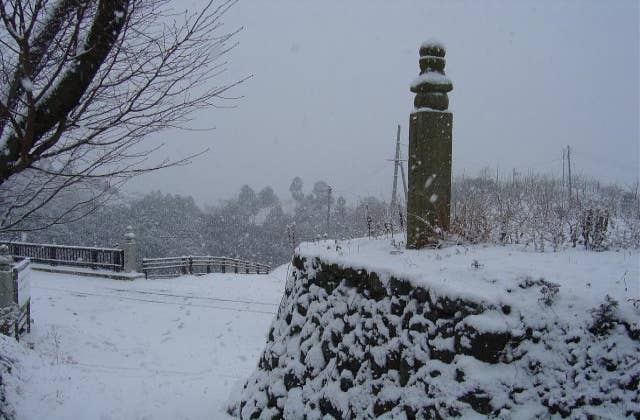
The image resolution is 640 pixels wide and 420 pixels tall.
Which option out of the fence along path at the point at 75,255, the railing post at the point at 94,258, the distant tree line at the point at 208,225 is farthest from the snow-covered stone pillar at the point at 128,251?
the distant tree line at the point at 208,225

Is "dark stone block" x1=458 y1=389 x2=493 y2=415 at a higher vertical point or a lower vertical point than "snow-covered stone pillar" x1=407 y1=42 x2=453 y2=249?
lower

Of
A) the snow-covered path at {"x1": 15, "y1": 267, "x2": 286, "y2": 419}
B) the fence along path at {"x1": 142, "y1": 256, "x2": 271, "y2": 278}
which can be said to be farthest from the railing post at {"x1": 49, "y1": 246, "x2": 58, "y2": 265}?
the fence along path at {"x1": 142, "y1": 256, "x2": 271, "y2": 278}

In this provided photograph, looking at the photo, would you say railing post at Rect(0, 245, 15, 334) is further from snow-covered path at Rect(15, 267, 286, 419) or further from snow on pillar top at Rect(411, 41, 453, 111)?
snow on pillar top at Rect(411, 41, 453, 111)

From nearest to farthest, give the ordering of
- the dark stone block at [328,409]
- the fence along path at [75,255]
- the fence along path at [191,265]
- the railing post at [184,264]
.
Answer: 1. the dark stone block at [328,409]
2. the fence along path at [75,255]
3. the fence along path at [191,265]
4. the railing post at [184,264]

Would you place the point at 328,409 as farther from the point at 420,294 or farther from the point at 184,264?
the point at 184,264

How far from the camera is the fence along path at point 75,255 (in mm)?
17766

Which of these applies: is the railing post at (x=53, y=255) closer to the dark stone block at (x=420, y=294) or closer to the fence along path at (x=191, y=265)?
the fence along path at (x=191, y=265)

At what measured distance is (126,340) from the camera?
10.6 meters

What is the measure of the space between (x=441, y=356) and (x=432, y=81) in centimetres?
287

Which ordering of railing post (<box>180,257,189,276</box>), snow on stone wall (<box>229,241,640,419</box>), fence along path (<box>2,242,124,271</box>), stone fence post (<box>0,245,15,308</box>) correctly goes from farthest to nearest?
railing post (<box>180,257,189,276</box>), fence along path (<box>2,242,124,271</box>), stone fence post (<box>0,245,15,308</box>), snow on stone wall (<box>229,241,640,419</box>)

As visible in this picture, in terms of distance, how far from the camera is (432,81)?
455 cm

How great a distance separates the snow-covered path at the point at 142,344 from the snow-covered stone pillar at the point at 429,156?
331 cm

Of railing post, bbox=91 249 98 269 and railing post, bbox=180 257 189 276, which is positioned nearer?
railing post, bbox=91 249 98 269

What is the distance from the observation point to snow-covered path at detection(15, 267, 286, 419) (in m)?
5.66
